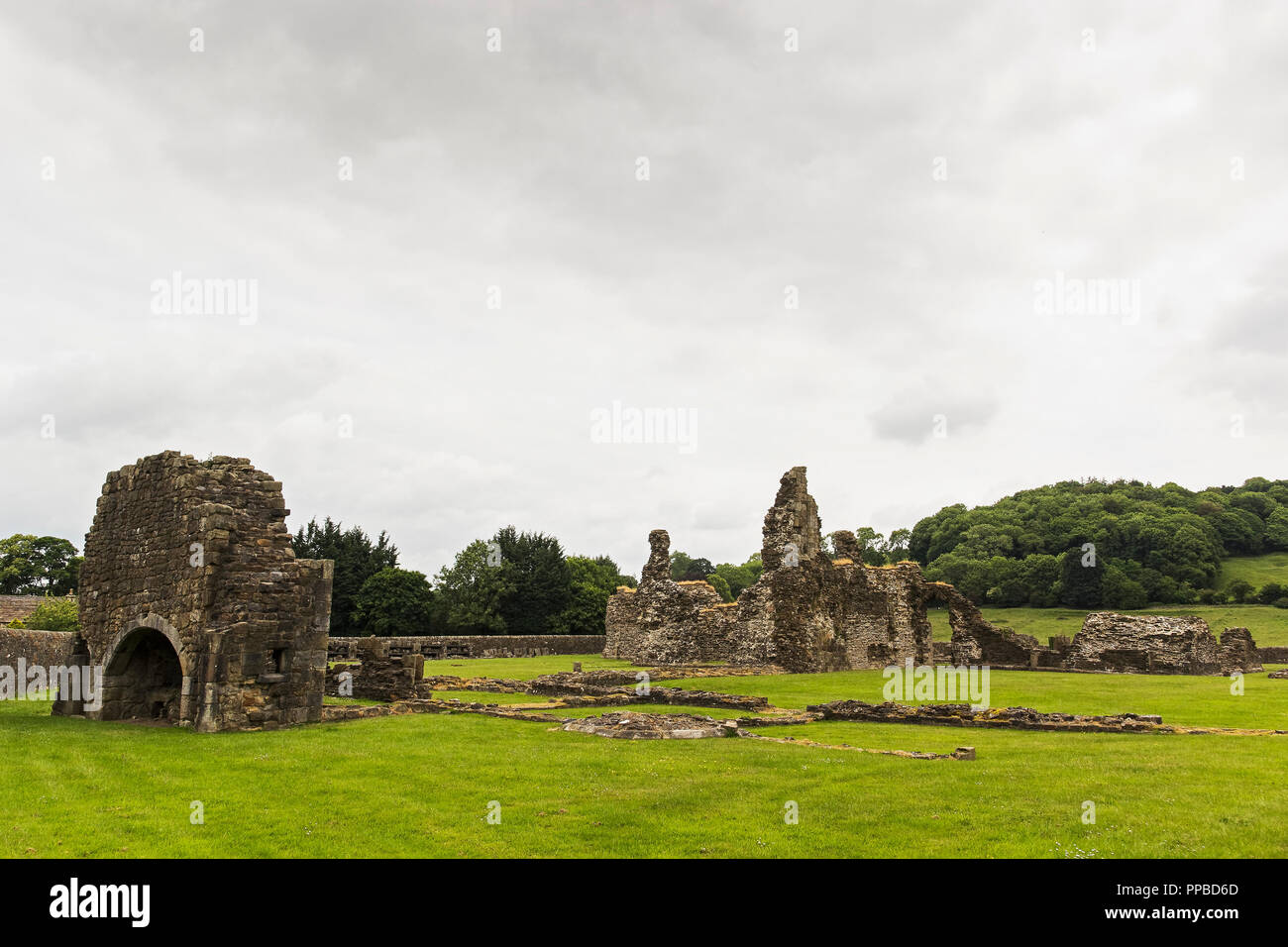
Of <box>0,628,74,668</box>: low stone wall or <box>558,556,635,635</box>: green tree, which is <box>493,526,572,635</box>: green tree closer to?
<box>558,556,635,635</box>: green tree

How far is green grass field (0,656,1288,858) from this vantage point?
7453mm

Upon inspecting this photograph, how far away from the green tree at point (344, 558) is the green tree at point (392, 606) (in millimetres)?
929

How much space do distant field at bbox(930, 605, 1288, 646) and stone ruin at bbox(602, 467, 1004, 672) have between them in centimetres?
1541

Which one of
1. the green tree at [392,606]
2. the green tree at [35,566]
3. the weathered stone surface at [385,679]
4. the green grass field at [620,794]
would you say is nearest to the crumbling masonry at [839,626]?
the weathered stone surface at [385,679]

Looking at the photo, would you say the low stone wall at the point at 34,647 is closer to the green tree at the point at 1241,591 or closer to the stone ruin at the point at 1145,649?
the stone ruin at the point at 1145,649

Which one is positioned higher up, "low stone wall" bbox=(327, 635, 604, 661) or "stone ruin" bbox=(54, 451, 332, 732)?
"stone ruin" bbox=(54, 451, 332, 732)

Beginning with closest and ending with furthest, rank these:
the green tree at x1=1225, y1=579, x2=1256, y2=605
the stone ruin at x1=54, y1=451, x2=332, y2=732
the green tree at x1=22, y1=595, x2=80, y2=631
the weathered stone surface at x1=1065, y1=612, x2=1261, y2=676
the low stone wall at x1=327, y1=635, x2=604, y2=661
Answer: the stone ruin at x1=54, y1=451, x2=332, y2=732, the weathered stone surface at x1=1065, y1=612, x2=1261, y2=676, the green tree at x1=22, y1=595, x2=80, y2=631, the low stone wall at x1=327, y1=635, x2=604, y2=661, the green tree at x1=1225, y1=579, x2=1256, y2=605

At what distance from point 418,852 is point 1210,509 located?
333ft

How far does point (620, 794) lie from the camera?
9484 mm

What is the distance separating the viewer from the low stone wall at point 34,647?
28.5m

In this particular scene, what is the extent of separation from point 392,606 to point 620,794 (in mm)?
53906

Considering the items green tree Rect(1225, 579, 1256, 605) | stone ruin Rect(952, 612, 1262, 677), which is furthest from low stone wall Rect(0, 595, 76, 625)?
green tree Rect(1225, 579, 1256, 605)
